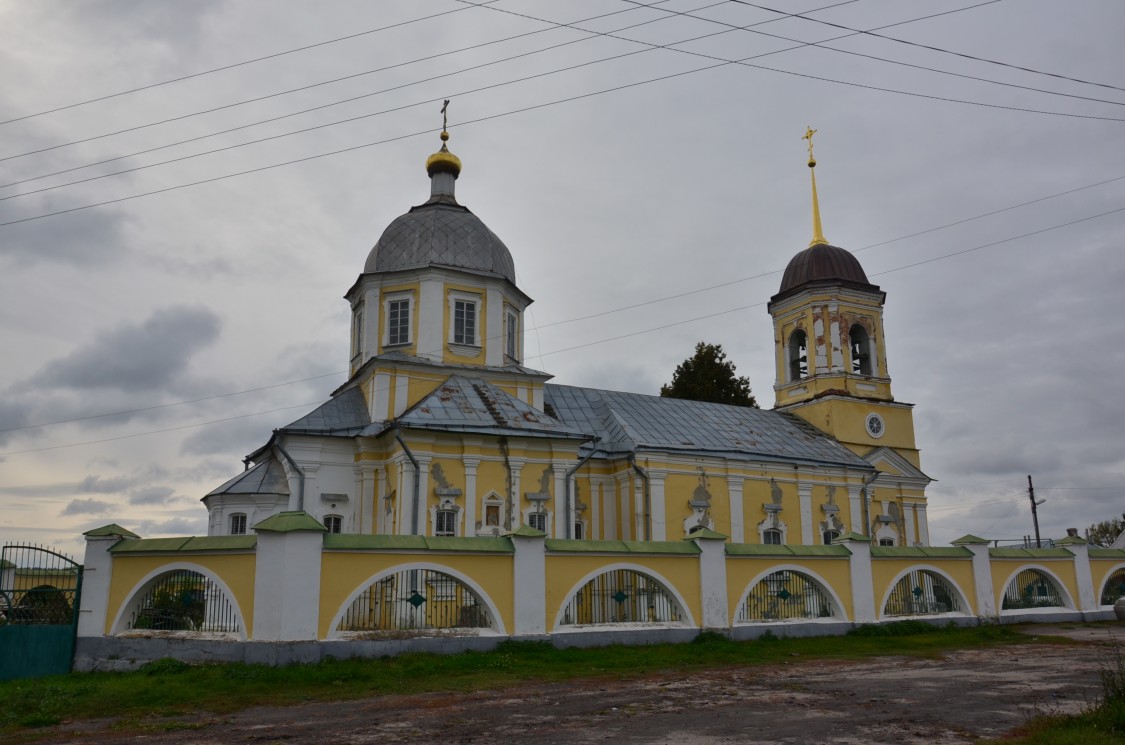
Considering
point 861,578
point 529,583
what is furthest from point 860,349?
point 529,583

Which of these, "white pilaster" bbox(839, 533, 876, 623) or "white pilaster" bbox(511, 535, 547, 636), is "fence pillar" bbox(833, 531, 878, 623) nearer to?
"white pilaster" bbox(839, 533, 876, 623)

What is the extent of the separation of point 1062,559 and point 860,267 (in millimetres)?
13045

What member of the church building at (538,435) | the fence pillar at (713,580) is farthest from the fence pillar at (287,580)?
the fence pillar at (713,580)

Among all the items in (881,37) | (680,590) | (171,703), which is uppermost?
(881,37)

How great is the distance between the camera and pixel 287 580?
38.6ft

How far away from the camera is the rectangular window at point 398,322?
72.8ft

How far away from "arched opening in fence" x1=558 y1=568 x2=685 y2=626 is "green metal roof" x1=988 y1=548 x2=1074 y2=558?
8.37 meters

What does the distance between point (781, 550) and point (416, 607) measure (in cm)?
687

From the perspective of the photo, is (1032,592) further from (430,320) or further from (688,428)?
(430,320)

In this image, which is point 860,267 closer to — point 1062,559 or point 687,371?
point 687,371

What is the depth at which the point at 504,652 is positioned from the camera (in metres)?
12.7

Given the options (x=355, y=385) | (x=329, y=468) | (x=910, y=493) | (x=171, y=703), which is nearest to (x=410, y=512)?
(x=329, y=468)

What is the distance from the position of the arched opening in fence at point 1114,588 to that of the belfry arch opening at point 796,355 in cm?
1142

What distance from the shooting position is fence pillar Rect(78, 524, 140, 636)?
12422mm
